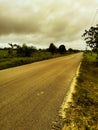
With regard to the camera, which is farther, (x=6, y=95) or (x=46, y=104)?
(x=6, y=95)

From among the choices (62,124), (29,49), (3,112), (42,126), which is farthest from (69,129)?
(29,49)

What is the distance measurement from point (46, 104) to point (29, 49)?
38.0 meters

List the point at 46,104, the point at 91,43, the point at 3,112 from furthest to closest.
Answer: the point at 91,43 < the point at 46,104 < the point at 3,112

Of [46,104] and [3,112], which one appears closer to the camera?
[3,112]

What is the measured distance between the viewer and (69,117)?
211 inches

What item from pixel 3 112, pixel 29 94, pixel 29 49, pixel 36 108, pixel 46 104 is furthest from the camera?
pixel 29 49

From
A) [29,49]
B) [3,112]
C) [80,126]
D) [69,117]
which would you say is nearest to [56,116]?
[69,117]

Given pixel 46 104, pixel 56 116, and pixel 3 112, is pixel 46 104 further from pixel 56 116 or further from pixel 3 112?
pixel 3 112

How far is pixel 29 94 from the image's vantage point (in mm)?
7523

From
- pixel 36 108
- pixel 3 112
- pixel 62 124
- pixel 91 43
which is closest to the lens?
pixel 62 124

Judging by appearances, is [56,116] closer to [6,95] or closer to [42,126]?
[42,126]

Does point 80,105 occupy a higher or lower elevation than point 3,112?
Result: lower

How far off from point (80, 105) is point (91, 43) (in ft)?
89.7

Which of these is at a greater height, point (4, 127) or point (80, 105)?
point (4, 127)
